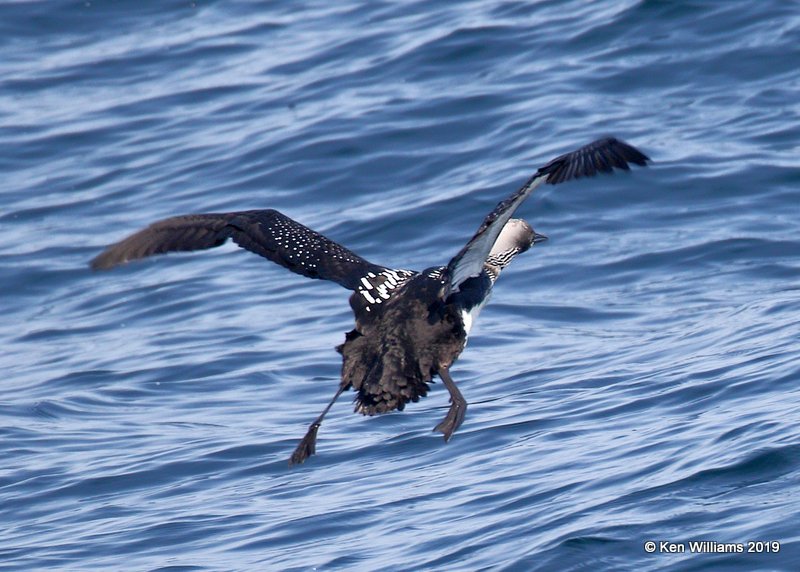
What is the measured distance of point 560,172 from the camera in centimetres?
635

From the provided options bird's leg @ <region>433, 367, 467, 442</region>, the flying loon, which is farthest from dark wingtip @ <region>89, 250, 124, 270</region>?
bird's leg @ <region>433, 367, 467, 442</region>

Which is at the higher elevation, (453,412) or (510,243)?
(510,243)

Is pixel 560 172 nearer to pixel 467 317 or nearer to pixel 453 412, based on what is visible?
pixel 467 317

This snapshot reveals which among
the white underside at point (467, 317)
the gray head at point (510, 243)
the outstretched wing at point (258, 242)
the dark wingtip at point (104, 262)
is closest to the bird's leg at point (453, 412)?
the white underside at point (467, 317)

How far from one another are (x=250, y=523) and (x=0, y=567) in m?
1.31

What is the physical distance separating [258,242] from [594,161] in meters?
1.93

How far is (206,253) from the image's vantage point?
12.7m

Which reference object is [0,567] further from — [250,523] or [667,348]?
[667,348]

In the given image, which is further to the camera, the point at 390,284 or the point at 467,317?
the point at 390,284

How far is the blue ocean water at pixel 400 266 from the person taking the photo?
7.03 meters

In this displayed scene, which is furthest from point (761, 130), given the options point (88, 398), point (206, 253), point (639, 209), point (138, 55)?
point (138, 55)
